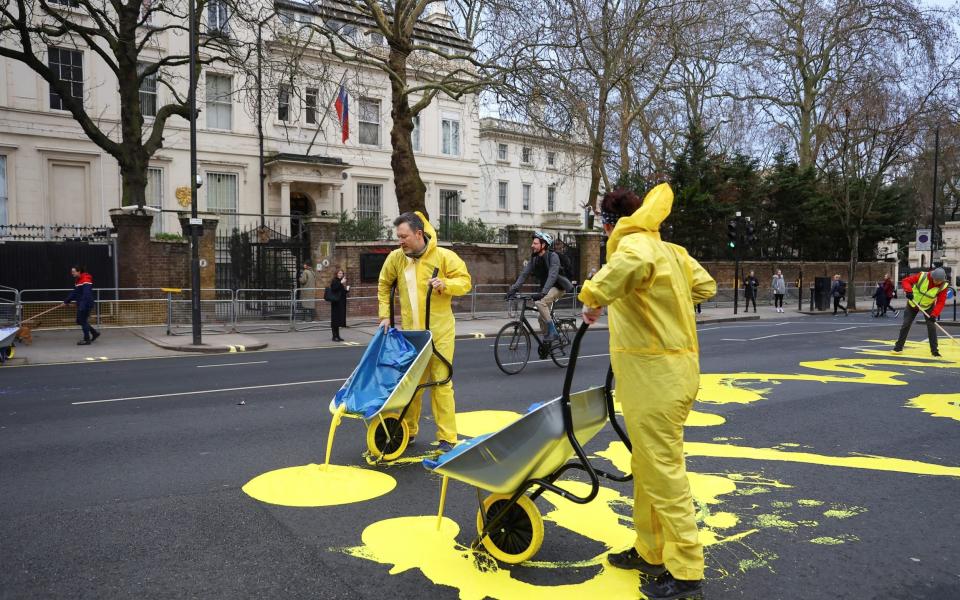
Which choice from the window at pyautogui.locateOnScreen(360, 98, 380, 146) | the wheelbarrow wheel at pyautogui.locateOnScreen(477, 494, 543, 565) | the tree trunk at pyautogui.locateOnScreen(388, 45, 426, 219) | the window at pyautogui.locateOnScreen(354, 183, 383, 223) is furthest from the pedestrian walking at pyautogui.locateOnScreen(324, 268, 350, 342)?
the window at pyautogui.locateOnScreen(360, 98, 380, 146)

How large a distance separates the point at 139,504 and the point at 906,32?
139ft

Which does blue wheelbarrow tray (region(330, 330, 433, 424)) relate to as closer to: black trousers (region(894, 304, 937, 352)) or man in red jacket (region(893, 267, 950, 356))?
man in red jacket (region(893, 267, 950, 356))

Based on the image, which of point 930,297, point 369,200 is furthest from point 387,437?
point 369,200

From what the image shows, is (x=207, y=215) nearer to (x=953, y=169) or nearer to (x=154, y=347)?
(x=154, y=347)

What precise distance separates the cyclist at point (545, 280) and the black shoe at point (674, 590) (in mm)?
7423

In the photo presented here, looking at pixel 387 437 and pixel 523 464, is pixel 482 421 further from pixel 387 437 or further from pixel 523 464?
pixel 523 464

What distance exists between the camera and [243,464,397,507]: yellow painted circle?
5012mm

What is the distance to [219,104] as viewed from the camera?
1191 inches

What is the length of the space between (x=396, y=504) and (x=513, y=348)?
642 centimetres

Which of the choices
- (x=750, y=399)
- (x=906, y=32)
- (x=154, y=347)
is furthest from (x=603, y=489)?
(x=906, y=32)

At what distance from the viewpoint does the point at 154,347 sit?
15258mm

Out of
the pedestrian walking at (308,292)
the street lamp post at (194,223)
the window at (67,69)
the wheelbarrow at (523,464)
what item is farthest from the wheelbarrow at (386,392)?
the window at (67,69)

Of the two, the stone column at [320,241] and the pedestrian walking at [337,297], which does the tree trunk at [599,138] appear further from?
the pedestrian walking at [337,297]

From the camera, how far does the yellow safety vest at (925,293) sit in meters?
13.2
